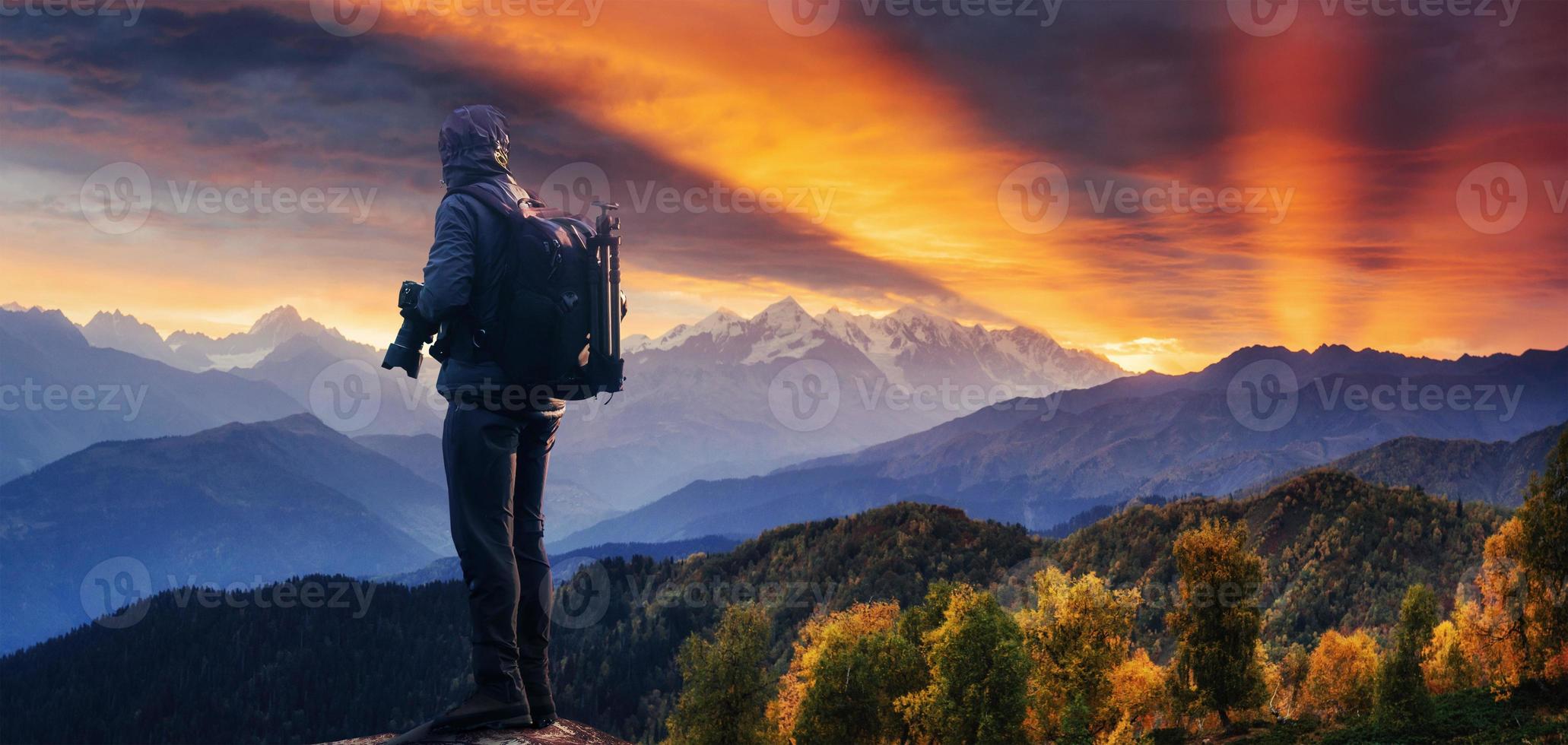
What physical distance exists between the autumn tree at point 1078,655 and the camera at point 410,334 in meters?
53.2

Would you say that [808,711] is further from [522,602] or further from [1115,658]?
[522,602]

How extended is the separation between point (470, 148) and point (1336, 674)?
4173 inches

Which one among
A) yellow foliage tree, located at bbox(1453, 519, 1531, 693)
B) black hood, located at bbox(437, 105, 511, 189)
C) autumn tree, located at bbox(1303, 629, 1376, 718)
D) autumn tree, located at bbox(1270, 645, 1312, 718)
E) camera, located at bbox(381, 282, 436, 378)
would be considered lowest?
autumn tree, located at bbox(1270, 645, 1312, 718)

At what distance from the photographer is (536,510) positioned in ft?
44.4

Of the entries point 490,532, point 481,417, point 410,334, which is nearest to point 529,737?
point 490,532

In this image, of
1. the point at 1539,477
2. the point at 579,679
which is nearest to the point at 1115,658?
the point at 1539,477

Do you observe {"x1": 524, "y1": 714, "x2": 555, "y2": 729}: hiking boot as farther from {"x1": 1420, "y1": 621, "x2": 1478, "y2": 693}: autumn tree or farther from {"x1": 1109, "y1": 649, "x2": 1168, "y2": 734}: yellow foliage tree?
{"x1": 1420, "y1": 621, "x2": 1478, "y2": 693}: autumn tree

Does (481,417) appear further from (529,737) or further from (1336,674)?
(1336,674)

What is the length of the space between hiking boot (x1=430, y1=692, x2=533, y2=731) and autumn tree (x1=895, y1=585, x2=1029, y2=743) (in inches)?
1718

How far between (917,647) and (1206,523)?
65.5ft

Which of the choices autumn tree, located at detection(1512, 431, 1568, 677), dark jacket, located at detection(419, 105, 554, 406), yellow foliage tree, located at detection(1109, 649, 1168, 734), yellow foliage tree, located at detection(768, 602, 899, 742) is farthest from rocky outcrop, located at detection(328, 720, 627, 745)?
autumn tree, located at detection(1512, 431, 1568, 677)

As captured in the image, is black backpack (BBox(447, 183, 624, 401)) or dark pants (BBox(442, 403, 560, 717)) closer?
dark pants (BBox(442, 403, 560, 717))

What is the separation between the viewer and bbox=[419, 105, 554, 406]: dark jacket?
11.8 m

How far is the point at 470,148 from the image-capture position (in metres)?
12.9
